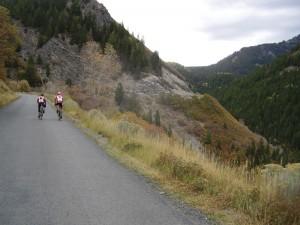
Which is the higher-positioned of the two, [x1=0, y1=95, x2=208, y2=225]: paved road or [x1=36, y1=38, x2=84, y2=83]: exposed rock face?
[x1=36, y1=38, x2=84, y2=83]: exposed rock face

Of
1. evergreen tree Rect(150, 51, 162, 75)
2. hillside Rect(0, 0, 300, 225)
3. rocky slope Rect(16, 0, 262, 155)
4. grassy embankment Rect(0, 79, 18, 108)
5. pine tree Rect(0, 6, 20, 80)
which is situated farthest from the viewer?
evergreen tree Rect(150, 51, 162, 75)

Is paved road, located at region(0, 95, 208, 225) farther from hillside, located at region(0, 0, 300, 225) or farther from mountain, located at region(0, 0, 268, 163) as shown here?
mountain, located at region(0, 0, 268, 163)

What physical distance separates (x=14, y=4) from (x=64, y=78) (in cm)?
6798

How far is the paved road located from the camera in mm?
6105

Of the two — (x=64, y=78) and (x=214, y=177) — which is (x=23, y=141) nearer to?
(x=214, y=177)

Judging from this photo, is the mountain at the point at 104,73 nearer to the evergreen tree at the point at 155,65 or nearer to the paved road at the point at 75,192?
the evergreen tree at the point at 155,65

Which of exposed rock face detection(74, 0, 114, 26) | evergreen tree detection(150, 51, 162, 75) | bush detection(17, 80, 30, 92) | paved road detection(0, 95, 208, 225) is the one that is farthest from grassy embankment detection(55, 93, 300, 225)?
exposed rock face detection(74, 0, 114, 26)

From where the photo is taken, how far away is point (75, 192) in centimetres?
759

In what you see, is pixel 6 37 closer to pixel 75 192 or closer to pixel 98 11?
pixel 75 192

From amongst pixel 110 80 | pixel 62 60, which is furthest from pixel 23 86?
pixel 110 80

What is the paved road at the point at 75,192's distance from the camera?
6.11 metres

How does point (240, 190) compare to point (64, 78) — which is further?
point (64, 78)

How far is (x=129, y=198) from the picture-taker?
7.36 m

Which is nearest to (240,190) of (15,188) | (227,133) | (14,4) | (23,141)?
(15,188)
